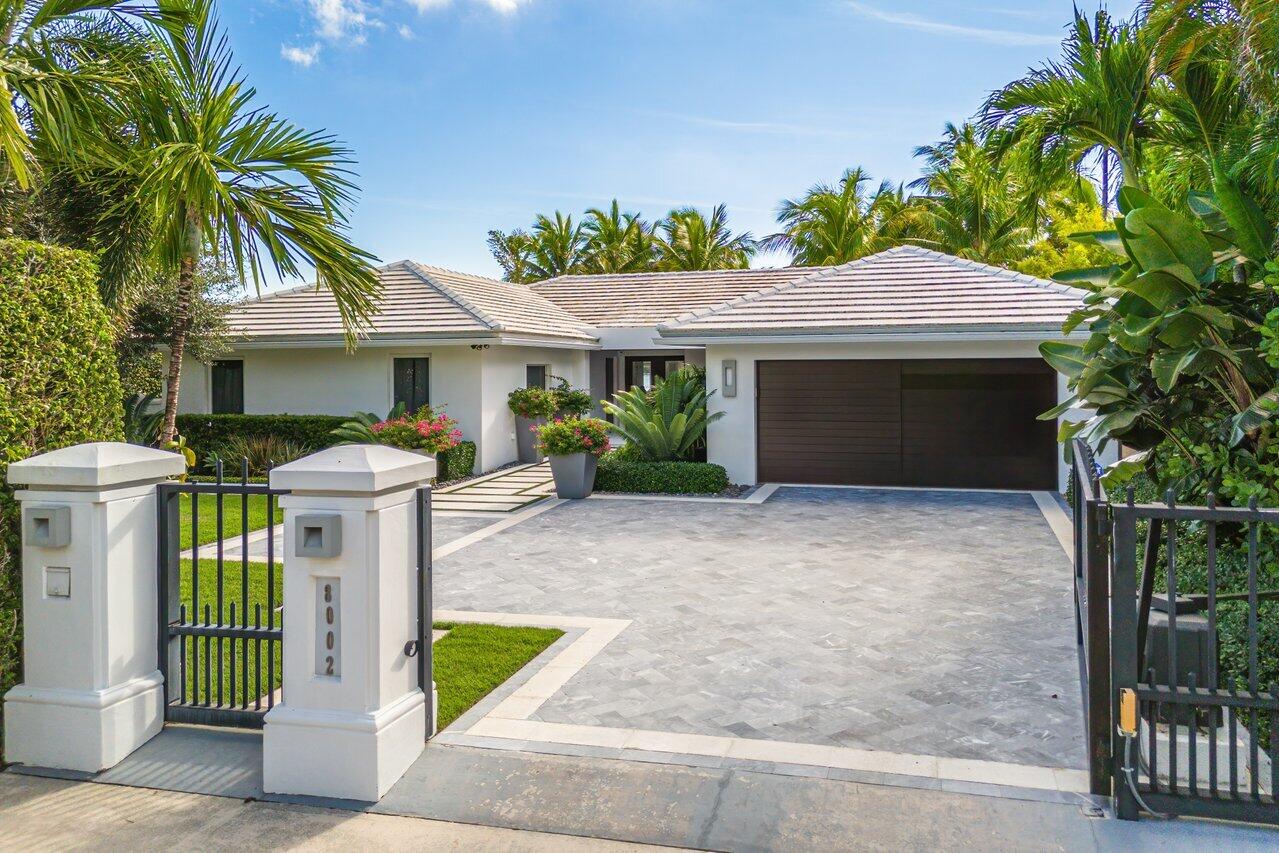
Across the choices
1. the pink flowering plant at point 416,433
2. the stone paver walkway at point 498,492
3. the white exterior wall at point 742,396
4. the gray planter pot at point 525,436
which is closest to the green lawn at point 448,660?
the stone paver walkway at point 498,492

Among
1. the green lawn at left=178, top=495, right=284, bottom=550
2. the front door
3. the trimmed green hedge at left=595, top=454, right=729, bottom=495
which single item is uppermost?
the front door

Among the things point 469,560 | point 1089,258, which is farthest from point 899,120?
point 469,560

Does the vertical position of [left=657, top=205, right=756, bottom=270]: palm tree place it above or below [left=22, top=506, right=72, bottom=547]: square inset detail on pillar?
above

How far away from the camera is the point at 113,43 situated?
775cm

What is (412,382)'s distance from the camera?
60.9 ft

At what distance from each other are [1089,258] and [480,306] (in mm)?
24093

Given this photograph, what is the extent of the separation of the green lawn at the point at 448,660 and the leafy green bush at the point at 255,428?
30.3 feet

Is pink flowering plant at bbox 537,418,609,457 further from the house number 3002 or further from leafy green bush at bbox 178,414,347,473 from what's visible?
the house number 3002

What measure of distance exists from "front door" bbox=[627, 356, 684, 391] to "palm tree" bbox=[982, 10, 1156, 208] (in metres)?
13.1

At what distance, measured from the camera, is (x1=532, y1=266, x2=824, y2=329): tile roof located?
2462cm

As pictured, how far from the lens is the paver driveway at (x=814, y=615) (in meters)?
5.47

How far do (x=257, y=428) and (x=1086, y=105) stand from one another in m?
14.9

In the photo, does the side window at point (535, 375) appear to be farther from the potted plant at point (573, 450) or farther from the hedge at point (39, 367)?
the hedge at point (39, 367)

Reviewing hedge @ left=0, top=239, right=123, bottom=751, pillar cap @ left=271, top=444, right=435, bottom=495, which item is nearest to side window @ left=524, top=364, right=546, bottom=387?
hedge @ left=0, top=239, right=123, bottom=751
